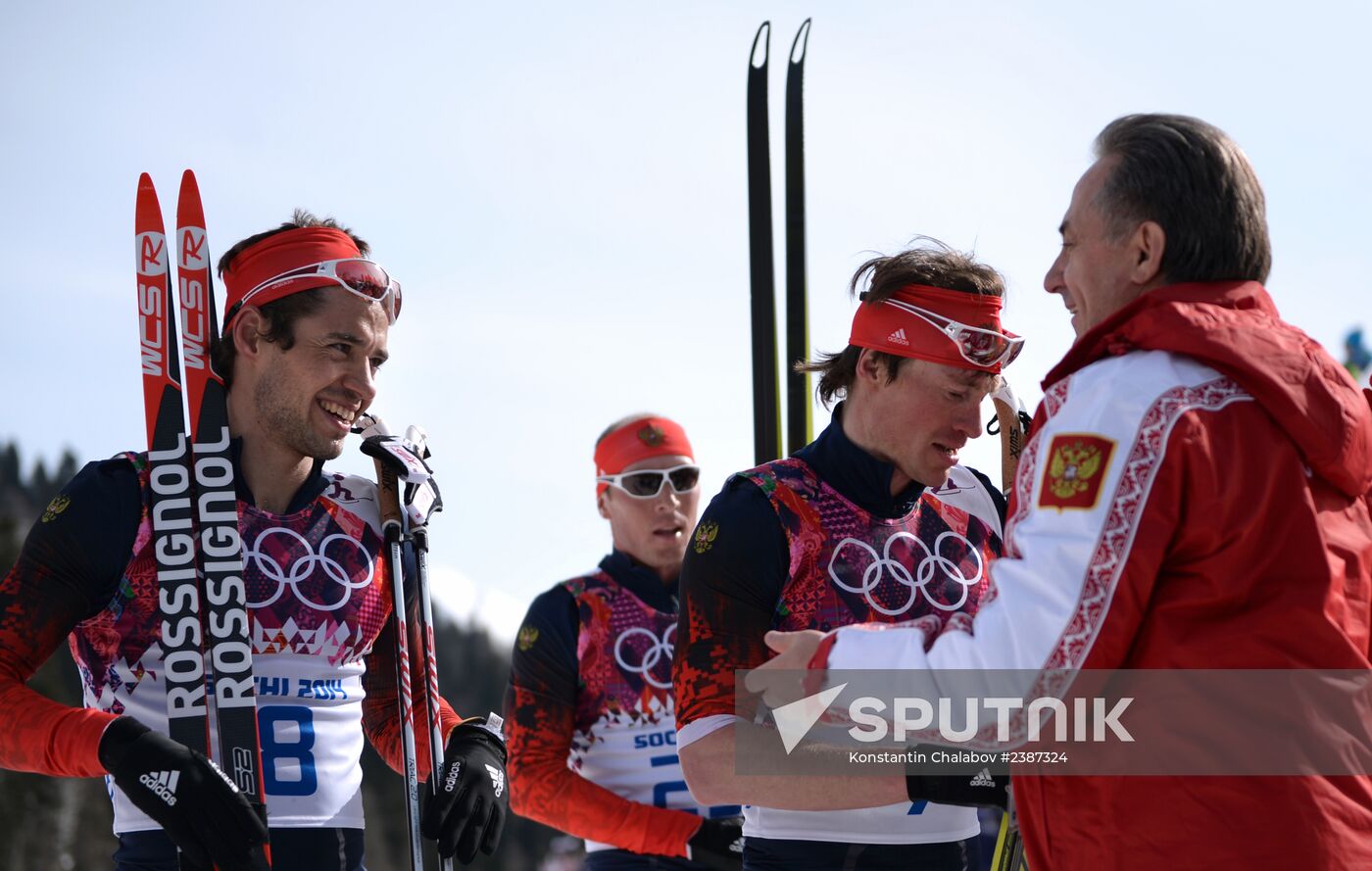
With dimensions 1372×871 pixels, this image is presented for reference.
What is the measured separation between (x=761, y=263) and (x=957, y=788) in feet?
9.50

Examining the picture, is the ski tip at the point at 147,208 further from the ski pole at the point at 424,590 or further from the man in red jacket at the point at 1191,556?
the man in red jacket at the point at 1191,556

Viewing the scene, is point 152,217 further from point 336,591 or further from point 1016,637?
point 1016,637

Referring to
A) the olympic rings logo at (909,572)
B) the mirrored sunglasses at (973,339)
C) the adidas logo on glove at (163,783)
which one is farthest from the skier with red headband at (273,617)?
the mirrored sunglasses at (973,339)

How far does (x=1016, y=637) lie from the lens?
2082 millimetres

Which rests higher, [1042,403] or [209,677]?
[1042,403]

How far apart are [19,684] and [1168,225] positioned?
251 centimetres

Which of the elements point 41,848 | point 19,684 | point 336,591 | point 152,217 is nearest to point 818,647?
point 336,591

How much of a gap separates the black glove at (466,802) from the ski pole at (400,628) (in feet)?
0.23

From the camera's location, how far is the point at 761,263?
207 inches

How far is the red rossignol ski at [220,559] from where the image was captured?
310 centimetres

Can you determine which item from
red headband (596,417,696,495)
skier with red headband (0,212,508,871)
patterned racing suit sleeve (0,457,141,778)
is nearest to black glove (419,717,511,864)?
skier with red headband (0,212,508,871)

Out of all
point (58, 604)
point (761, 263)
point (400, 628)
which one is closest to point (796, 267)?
point (761, 263)

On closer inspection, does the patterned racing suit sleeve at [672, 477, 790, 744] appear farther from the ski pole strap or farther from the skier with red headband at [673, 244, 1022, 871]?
the ski pole strap

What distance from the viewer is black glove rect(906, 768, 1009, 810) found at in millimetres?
2717
